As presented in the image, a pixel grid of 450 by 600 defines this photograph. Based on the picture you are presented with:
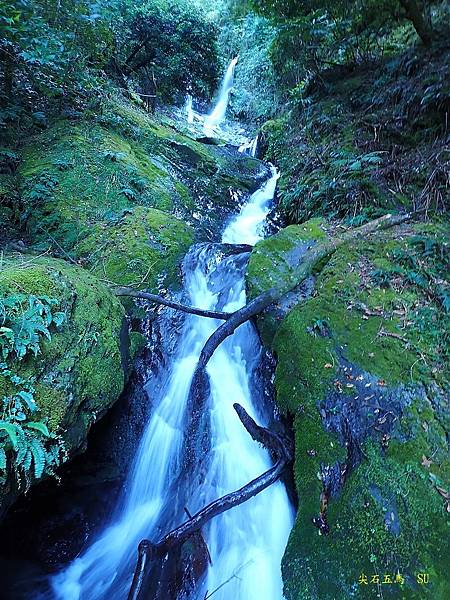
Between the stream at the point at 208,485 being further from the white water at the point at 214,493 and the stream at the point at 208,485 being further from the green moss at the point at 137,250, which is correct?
the green moss at the point at 137,250

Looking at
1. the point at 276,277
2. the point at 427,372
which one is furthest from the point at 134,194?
the point at 427,372

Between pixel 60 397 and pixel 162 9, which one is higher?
pixel 162 9

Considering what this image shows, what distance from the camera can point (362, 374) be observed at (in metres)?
3.36

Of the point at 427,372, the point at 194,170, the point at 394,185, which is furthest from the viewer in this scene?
the point at 194,170

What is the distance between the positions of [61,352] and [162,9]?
13.5 metres

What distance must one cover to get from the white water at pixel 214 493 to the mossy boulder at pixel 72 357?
3.28ft

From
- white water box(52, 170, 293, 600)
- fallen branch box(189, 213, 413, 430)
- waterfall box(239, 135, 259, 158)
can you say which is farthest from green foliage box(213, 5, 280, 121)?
white water box(52, 170, 293, 600)

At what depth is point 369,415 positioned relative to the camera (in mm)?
3098

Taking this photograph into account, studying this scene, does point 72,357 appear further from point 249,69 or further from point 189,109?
point 249,69

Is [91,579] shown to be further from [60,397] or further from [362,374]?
[362,374]

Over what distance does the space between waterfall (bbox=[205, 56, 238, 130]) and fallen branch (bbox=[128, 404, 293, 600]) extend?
15.1 m

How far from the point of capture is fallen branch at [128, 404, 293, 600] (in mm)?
2689

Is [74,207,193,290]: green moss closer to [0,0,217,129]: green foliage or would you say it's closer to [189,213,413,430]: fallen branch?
[189,213,413,430]: fallen branch

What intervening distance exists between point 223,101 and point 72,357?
18949 millimetres
